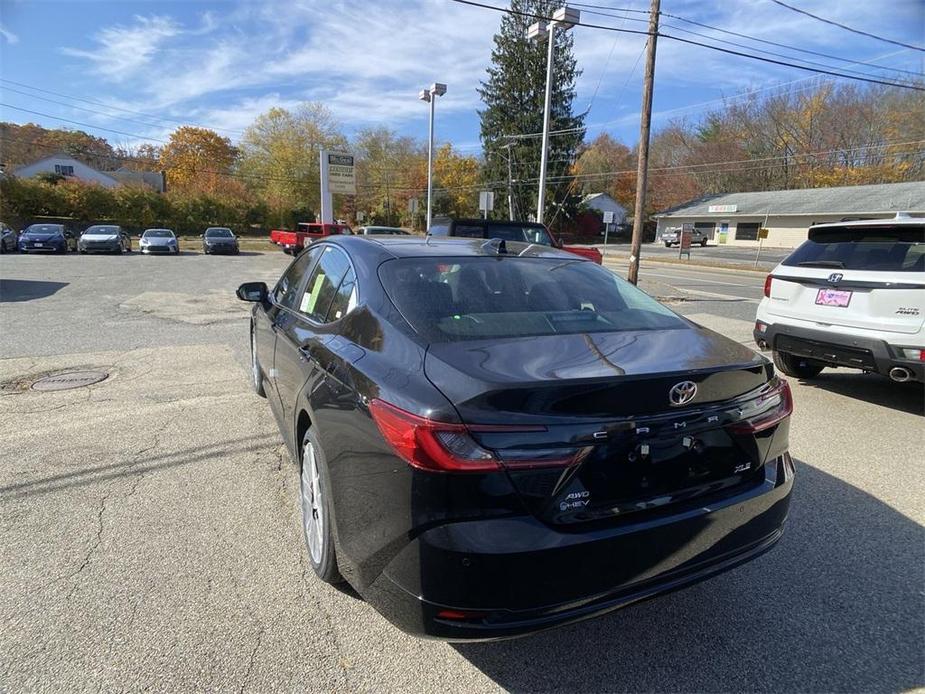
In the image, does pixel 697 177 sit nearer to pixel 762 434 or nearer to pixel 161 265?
pixel 161 265

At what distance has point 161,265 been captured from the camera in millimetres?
21125

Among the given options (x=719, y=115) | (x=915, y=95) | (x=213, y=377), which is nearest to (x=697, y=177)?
(x=719, y=115)

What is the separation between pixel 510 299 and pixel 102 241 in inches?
1150

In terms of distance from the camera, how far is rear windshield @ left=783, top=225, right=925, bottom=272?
15.6ft

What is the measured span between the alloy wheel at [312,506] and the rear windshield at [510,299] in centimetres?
86

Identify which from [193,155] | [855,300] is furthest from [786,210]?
[193,155]

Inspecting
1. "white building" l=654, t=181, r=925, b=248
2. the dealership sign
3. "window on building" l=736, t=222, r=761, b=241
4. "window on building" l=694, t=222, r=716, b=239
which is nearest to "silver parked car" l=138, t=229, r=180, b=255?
the dealership sign

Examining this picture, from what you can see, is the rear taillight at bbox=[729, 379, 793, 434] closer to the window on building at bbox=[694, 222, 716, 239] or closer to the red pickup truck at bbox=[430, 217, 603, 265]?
the red pickup truck at bbox=[430, 217, 603, 265]

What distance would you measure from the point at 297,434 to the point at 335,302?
72 cm

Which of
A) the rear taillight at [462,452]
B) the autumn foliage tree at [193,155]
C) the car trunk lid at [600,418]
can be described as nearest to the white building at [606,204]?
the autumn foliage tree at [193,155]

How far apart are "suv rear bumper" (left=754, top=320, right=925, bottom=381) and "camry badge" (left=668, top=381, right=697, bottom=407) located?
3.73 metres

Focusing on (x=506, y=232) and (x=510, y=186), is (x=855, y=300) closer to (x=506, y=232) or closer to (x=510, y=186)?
(x=506, y=232)

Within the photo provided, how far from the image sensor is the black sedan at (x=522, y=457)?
172 centimetres

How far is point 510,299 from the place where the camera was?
2748mm
